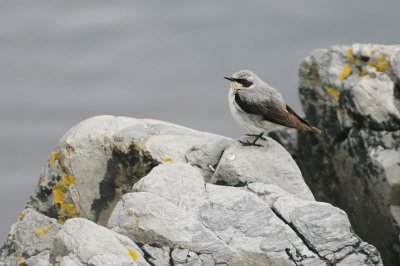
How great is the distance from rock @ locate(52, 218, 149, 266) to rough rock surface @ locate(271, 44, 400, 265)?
23.2 ft

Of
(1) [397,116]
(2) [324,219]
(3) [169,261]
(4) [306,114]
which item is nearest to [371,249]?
(2) [324,219]

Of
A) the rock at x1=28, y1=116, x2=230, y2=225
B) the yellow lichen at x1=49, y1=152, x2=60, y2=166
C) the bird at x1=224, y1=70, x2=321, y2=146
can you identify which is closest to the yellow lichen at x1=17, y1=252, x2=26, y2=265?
the rock at x1=28, y1=116, x2=230, y2=225

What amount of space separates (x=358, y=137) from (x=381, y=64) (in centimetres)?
178

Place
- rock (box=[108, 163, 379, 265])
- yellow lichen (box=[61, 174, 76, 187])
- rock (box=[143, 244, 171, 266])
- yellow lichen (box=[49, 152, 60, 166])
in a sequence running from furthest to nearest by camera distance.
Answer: yellow lichen (box=[49, 152, 60, 166])
yellow lichen (box=[61, 174, 76, 187])
rock (box=[108, 163, 379, 265])
rock (box=[143, 244, 171, 266])

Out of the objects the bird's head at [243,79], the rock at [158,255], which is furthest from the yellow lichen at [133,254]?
the bird's head at [243,79]

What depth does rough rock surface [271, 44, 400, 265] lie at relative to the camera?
17.0 meters

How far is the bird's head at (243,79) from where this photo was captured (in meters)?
14.4

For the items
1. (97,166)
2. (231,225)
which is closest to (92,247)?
(231,225)

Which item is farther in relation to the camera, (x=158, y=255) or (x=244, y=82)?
(x=244, y=82)

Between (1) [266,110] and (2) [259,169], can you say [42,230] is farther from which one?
(1) [266,110]

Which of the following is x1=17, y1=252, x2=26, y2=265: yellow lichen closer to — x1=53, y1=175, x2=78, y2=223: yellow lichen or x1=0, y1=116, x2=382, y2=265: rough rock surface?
x1=0, y1=116, x2=382, y2=265: rough rock surface

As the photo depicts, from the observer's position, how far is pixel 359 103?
1784 centimetres

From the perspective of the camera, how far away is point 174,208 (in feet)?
39.8

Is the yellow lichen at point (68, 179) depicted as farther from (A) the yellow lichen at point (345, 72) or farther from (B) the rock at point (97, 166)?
(A) the yellow lichen at point (345, 72)
